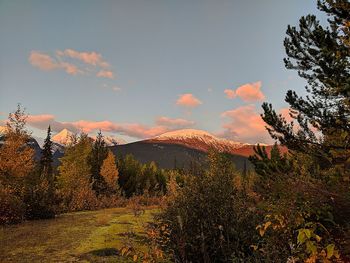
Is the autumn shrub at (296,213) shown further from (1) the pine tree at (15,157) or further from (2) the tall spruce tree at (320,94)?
(1) the pine tree at (15,157)

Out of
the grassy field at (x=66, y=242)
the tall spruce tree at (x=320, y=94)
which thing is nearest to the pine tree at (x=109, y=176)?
the grassy field at (x=66, y=242)

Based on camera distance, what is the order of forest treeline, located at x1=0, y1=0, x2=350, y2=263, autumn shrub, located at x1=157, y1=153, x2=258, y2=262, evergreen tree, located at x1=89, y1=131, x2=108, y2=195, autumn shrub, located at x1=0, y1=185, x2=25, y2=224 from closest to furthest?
forest treeline, located at x1=0, y1=0, x2=350, y2=263 → autumn shrub, located at x1=157, y1=153, x2=258, y2=262 → autumn shrub, located at x1=0, y1=185, x2=25, y2=224 → evergreen tree, located at x1=89, y1=131, x2=108, y2=195

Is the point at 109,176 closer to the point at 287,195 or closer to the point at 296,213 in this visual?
the point at 287,195

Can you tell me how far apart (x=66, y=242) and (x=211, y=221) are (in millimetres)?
5276

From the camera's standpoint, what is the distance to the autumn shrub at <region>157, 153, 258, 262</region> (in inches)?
247

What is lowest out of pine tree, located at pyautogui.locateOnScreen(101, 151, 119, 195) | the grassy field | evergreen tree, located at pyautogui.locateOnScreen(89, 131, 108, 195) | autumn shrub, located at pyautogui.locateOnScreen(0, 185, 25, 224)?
Answer: the grassy field

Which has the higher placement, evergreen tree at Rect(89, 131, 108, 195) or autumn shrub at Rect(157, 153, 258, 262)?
evergreen tree at Rect(89, 131, 108, 195)

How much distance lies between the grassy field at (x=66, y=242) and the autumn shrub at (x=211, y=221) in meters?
0.75

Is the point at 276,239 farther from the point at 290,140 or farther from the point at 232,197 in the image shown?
the point at 290,140

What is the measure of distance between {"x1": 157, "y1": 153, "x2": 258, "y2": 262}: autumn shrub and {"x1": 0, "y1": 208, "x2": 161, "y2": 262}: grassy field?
75 centimetres

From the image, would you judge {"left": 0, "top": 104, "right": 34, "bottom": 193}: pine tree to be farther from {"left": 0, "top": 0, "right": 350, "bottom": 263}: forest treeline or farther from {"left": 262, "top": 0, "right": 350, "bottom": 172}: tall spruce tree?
{"left": 262, "top": 0, "right": 350, "bottom": 172}: tall spruce tree

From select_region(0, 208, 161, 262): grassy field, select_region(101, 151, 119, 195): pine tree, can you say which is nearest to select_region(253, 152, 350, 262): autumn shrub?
select_region(0, 208, 161, 262): grassy field

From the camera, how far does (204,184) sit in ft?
23.4

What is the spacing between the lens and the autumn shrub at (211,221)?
628cm
